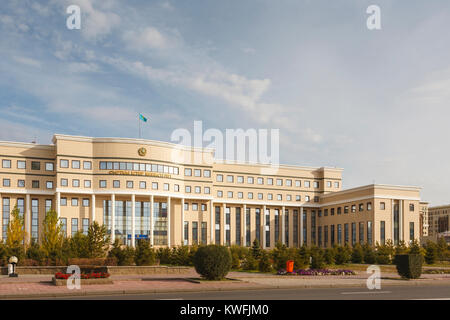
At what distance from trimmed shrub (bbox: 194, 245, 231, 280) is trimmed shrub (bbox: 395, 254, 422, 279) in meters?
11.6

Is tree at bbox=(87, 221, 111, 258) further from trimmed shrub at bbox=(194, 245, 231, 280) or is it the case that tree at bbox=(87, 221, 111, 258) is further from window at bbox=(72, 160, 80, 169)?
trimmed shrub at bbox=(194, 245, 231, 280)

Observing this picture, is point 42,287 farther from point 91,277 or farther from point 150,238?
point 150,238

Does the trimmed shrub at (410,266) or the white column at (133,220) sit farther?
the white column at (133,220)

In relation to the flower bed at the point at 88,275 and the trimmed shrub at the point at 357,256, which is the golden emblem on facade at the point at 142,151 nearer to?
the trimmed shrub at the point at 357,256

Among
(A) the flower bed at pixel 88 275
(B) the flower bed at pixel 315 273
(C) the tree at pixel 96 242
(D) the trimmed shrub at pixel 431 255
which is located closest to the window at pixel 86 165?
(C) the tree at pixel 96 242

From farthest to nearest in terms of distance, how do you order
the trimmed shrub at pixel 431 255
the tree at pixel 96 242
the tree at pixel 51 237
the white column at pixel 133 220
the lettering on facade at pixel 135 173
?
the white column at pixel 133 220 < the lettering on facade at pixel 135 173 < the trimmed shrub at pixel 431 255 < the tree at pixel 96 242 < the tree at pixel 51 237

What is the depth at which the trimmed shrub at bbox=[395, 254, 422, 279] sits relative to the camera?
109ft

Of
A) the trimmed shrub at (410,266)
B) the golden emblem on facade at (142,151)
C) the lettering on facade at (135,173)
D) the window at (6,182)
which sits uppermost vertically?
the golden emblem on facade at (142,151)

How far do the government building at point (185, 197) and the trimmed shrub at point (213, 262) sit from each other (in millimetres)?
39915

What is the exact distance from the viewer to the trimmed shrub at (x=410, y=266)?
33.1m

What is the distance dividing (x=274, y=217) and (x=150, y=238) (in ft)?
87.3

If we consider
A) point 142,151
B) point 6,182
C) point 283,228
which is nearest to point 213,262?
point 142,151
